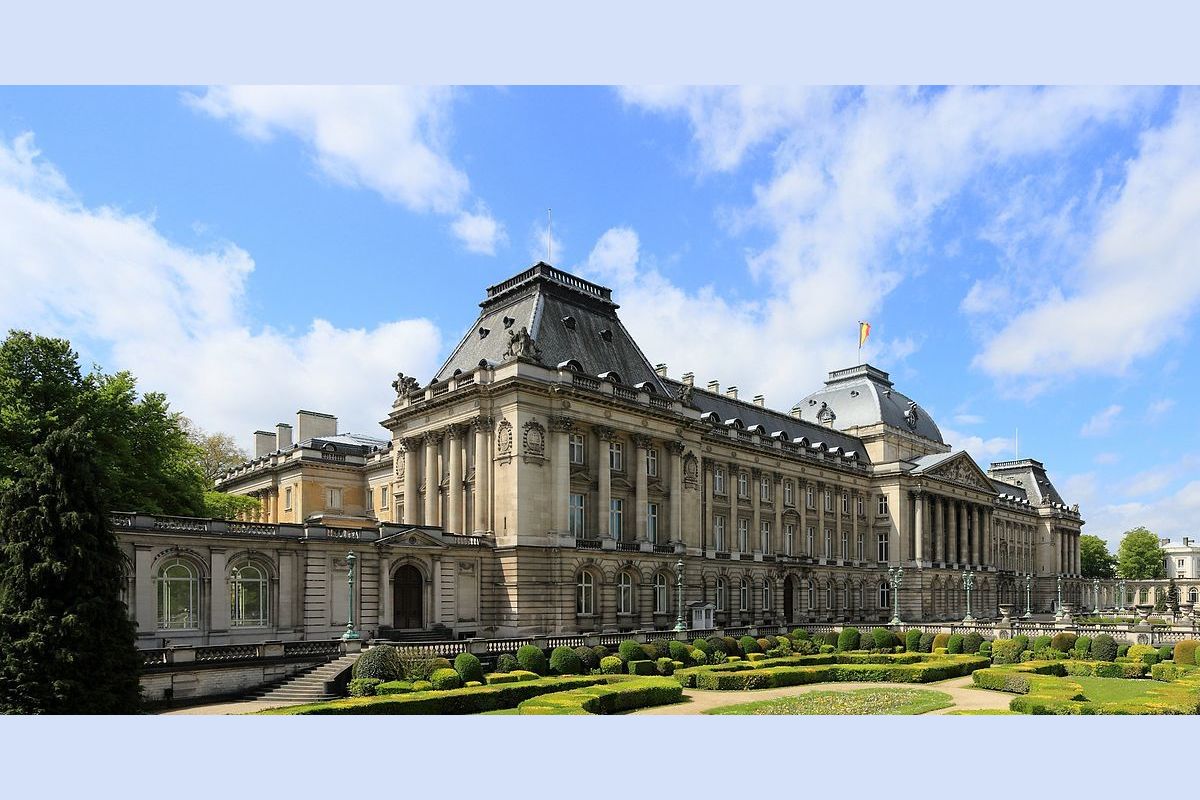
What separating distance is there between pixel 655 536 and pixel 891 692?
22970mm

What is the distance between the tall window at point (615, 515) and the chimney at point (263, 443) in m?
40.6

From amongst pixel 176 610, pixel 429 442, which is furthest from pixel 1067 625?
Answer: pixel 176 610

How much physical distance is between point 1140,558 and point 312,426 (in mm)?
146844

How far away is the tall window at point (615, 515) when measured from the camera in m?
54.6

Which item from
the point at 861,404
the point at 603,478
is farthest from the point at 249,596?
the point at 861,404

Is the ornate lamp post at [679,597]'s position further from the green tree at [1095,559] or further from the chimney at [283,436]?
the green tree at [1095,559]

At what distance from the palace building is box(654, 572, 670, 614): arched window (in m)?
0.17

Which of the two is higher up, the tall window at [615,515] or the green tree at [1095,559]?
the tall window at [615,515]

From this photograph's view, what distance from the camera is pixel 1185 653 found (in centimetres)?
4388

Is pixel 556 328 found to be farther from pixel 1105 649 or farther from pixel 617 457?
pixel 1105 649

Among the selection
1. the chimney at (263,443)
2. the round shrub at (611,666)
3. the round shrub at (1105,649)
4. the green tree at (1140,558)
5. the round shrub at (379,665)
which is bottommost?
the green tree at (1140,558)

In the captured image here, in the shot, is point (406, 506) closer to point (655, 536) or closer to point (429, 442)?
point (429, 442)

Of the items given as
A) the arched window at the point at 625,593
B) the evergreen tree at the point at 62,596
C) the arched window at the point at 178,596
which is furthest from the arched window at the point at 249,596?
the arched window at the point at 625,593

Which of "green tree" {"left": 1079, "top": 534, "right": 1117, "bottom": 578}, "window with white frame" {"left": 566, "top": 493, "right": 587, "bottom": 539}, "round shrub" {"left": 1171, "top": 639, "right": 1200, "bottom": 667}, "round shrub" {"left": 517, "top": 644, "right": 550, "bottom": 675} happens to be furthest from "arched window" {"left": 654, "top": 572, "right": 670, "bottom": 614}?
"green tree" {"left": 1079, "top": 534, "right": 1117, "bottom": 578}
